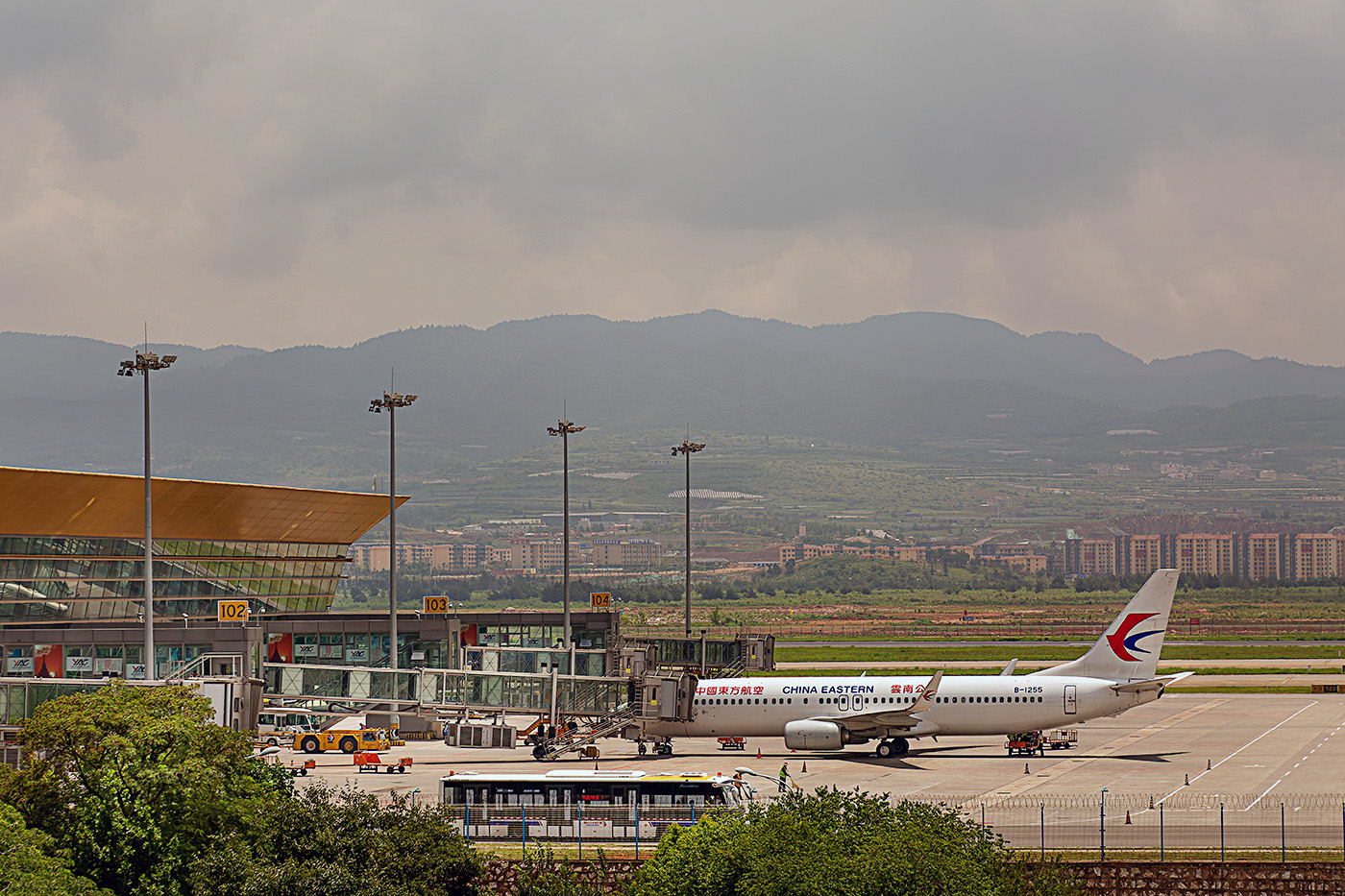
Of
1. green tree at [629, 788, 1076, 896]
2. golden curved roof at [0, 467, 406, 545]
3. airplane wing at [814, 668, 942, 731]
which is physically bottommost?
airplane wing at [814, 668, 942, 731]

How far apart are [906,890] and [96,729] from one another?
2165cm

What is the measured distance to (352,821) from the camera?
3747 centimetres

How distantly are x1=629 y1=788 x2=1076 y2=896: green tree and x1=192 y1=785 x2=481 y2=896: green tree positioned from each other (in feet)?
17.5

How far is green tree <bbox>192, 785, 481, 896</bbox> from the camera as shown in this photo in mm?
35125

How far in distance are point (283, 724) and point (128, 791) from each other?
38.1 m

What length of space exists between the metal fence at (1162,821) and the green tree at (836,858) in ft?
11.7

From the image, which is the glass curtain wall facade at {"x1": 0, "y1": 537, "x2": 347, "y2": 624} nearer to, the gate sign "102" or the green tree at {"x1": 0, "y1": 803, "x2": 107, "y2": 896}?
the gate sign "102"

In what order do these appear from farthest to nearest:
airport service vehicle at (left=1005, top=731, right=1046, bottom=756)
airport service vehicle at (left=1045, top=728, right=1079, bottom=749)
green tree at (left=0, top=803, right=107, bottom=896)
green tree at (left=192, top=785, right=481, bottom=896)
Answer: airport service vehicle at (left=1045, top=728, right=1079, bottom=749) → airport service vehicle at (left=1005, top=731, right=1046, bottom=756) → green tree at (left=192, top=785, right=481, bottom=896) → green tree at (left=0, top=803, right=107, bottom=896)

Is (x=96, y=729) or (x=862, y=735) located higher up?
(x=96, y=729)

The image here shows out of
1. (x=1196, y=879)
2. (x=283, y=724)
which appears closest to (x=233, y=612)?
(x=283, y=724)

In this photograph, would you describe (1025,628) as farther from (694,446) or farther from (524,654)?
(524,654)

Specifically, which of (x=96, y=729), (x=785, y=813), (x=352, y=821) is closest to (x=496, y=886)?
(x=352, y=821)

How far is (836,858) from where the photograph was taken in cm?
3319

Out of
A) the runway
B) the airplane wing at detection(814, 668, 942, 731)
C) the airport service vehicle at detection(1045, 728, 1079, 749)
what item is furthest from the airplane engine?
the airport service vehicle at detection(1045, 728, 1079, 749)
